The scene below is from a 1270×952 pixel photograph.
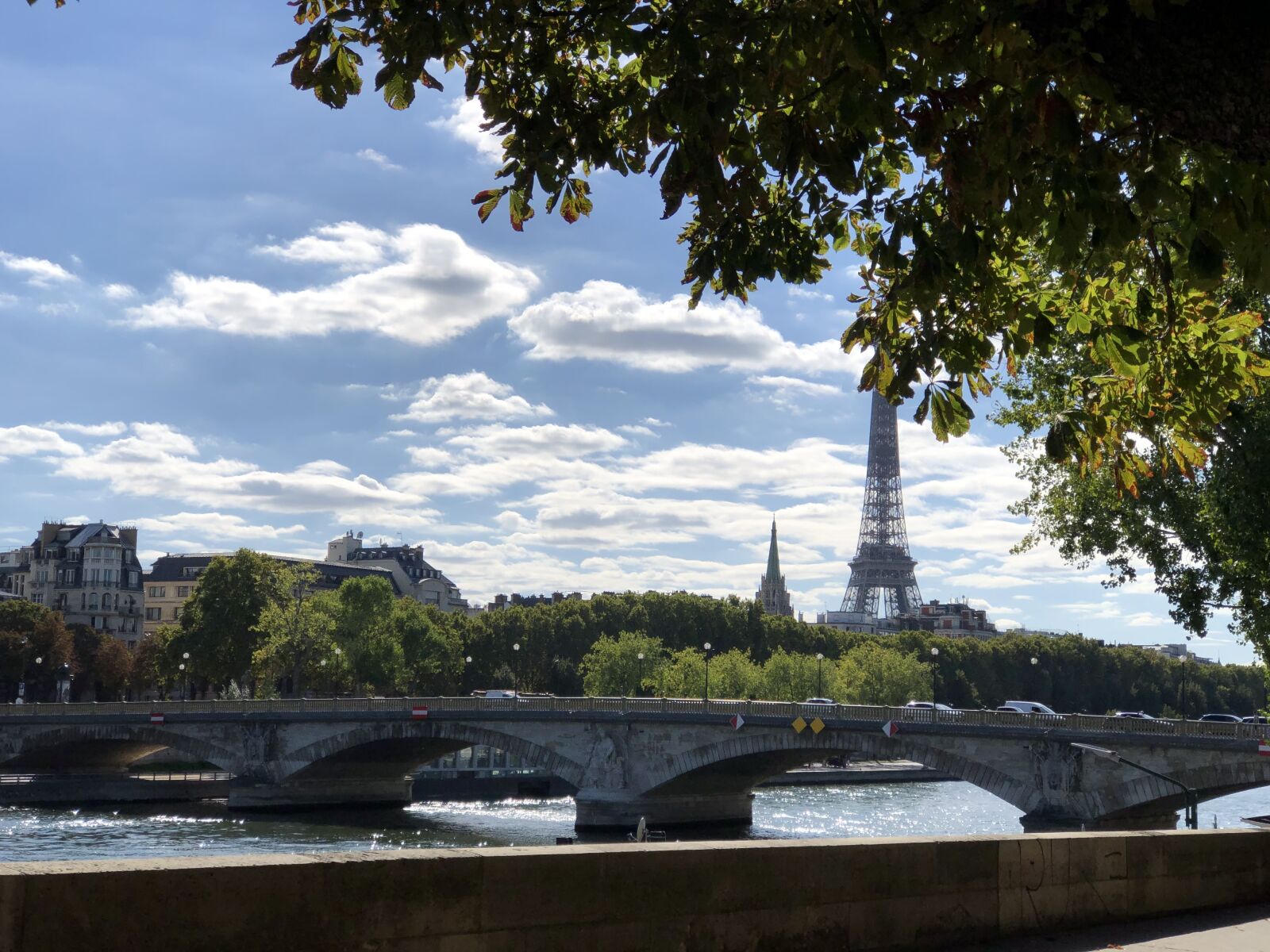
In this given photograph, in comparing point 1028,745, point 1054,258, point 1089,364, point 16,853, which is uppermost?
point 1089,364

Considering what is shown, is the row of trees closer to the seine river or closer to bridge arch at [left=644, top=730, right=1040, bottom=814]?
the seine river

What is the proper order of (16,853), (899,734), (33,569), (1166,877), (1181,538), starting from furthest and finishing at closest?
(33,569) < (899,734) < (16,853) < (1181,538) < (1166,877)

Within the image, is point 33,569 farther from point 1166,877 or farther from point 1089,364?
point 1166,877

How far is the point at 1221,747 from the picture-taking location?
154 feet

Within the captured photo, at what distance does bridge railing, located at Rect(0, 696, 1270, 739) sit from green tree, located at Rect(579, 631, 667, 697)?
2831 centimetres

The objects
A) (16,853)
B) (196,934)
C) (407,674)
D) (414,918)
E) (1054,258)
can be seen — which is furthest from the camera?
(407,674)

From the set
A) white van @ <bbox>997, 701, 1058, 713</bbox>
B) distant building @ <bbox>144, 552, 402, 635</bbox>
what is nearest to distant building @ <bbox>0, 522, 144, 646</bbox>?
distant building @ <bbox>144, 552, 402, 635</bbox>

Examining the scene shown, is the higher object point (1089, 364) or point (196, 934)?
point (1089, 364)

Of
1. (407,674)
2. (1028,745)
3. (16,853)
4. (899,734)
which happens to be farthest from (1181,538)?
(407,674)

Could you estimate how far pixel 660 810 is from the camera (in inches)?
2438

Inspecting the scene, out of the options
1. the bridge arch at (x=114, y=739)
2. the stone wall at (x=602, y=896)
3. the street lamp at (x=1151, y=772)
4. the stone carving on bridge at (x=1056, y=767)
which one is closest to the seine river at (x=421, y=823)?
the bridge arch at (x=114, y=739)

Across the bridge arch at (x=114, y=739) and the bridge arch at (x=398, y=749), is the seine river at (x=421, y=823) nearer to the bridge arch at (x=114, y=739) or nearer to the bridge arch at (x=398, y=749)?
the bridge arch at (x=398, y=749)

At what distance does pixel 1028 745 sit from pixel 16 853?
34.2 m

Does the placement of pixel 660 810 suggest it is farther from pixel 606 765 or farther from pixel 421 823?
pixel 421 823
